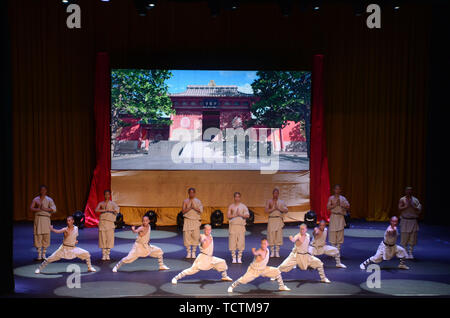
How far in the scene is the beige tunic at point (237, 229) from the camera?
8.68 m

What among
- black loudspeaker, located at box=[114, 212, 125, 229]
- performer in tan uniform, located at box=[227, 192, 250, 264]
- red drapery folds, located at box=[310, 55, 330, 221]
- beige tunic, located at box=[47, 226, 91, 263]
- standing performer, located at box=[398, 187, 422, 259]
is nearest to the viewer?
beige tunic, located at box=[47, 226, 91, 263]

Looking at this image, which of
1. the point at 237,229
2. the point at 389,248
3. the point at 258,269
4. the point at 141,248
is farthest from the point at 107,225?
the point at 389,248

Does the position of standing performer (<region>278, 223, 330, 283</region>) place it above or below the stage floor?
above

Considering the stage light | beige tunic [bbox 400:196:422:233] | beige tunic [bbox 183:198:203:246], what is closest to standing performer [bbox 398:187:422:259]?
beige tunic [bbox 400:196:422:233]

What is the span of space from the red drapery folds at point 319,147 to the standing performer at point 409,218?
339 centimetres

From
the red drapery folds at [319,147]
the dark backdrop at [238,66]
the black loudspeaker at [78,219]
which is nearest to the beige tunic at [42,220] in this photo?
the black loudspeaker at [78,219]

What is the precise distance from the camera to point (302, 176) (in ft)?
42.3

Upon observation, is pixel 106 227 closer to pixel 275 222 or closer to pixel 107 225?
pixel 107 225

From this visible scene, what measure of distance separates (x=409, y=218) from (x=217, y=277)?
Result: 3849 mm

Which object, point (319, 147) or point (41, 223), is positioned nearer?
point (41, 223)

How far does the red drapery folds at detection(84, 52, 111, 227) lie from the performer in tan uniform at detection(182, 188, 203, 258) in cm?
380

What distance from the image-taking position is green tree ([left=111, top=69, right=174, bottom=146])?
1249 centimetres

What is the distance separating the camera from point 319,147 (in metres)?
12.5

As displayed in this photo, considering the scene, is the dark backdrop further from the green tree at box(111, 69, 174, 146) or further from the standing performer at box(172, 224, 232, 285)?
the standing performer at box(172, 224, 232, 285)
